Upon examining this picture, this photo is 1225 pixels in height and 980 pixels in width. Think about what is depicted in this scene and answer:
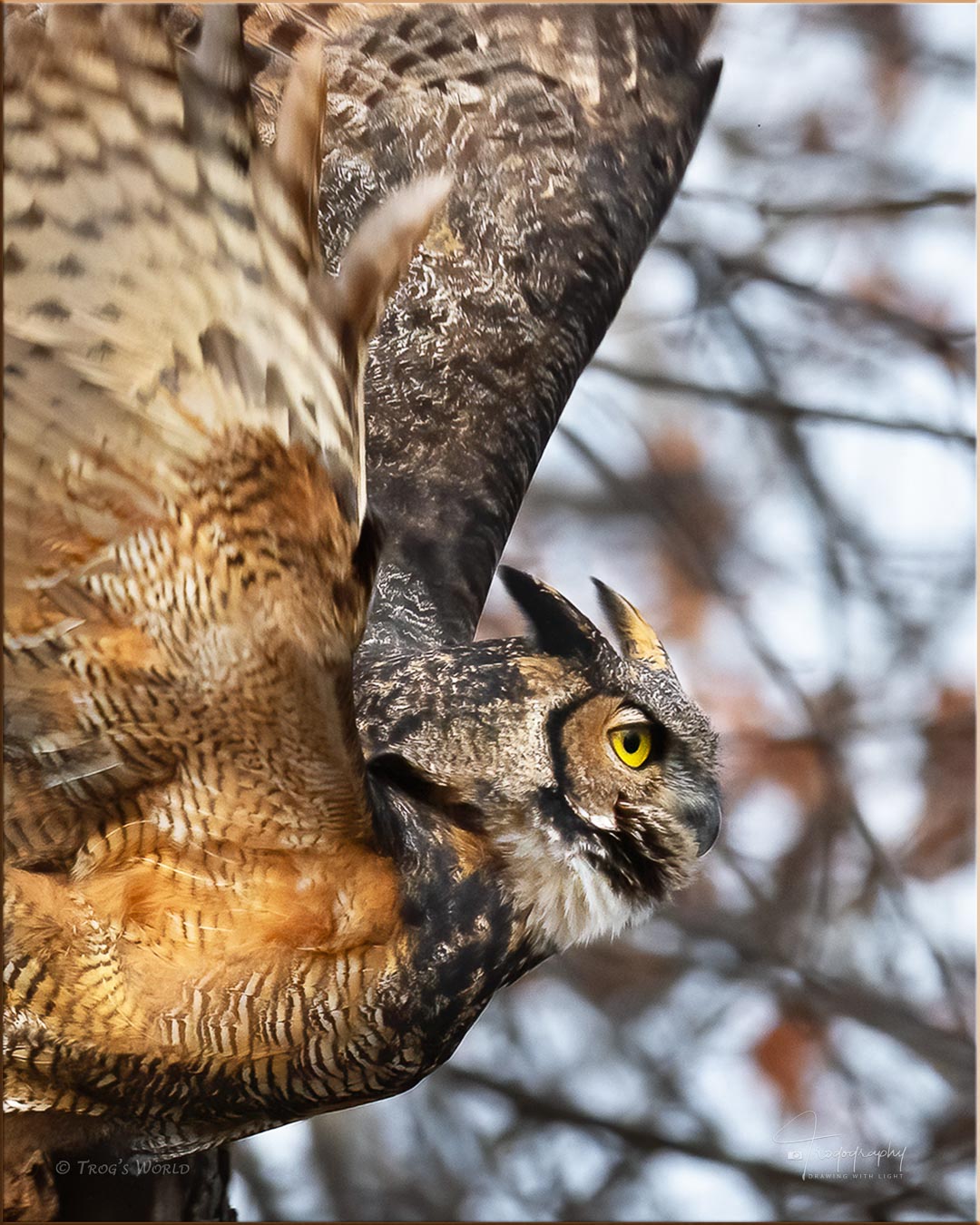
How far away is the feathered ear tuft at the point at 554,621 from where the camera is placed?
845mm

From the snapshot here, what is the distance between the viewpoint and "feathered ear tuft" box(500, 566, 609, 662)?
33.3 inches

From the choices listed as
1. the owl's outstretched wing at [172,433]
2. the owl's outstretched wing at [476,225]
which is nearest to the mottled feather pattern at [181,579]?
the owl's outstretched wing at [172,433]

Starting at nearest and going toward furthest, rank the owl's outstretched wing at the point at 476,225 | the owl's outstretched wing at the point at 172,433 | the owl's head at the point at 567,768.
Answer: the owl's outstretched wing at the point at 172,433
the owl's head at the point at 567,768
the owl's outstretched wing at the point at 476,225

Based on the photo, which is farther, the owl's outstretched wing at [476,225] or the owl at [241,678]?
the owl's outstretched wing at [476,225]

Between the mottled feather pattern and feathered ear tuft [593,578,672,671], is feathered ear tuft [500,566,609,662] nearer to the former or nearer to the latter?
feathered ear tuft [593,578,672,671]

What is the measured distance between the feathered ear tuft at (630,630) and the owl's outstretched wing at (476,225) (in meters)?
0.21

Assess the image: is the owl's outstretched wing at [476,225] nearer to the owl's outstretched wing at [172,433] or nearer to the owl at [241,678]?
the owl at [241,678]

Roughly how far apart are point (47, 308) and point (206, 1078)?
479 mm

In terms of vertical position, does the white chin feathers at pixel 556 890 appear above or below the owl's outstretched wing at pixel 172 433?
below

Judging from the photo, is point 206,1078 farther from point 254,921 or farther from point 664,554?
point 664,554

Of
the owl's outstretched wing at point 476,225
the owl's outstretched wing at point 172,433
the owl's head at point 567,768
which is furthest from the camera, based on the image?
the owl's outstretched wing at point 476,225

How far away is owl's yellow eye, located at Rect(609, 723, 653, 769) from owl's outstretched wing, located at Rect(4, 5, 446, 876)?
0.19 m

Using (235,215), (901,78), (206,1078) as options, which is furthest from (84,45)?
(901,78)

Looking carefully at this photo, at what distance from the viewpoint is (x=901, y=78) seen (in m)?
1.75
